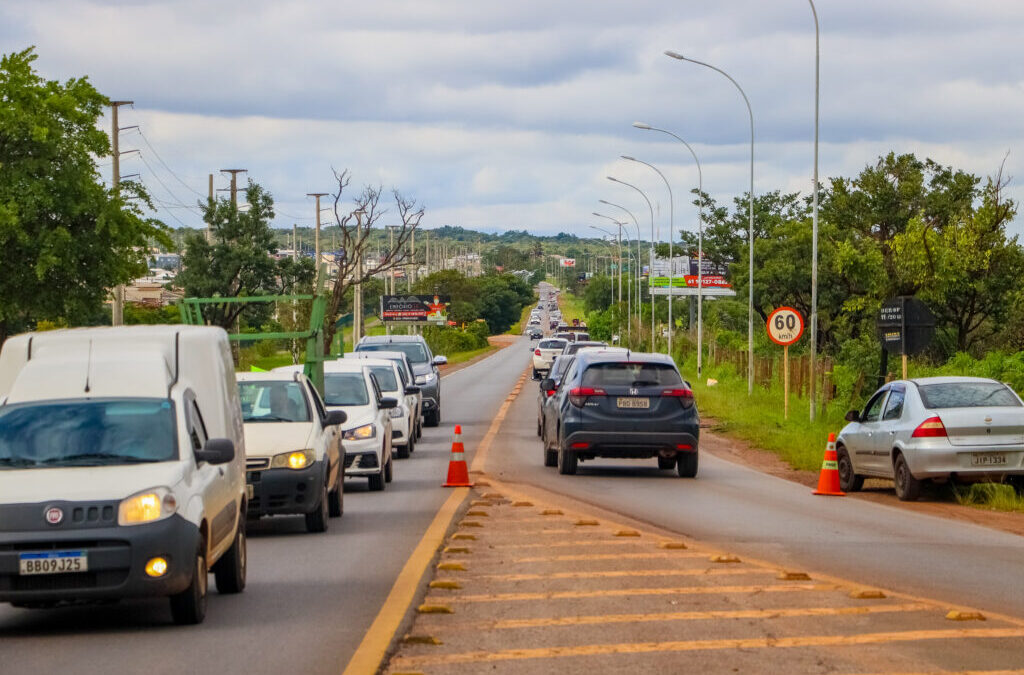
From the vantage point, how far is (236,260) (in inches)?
2327

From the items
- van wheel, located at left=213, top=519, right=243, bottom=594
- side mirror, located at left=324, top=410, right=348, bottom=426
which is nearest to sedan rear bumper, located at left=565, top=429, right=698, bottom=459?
side mirror, located at left=324, top=410, right=348, bottom=426

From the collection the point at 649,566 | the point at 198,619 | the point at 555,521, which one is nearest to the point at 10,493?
the point at 198,619

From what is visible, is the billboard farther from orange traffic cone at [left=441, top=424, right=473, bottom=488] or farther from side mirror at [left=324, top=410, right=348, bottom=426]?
side mirror at [left=324, top=410, right=348, bottom=426]

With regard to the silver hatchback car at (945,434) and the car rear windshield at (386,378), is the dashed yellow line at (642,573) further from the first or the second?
the car rear windshield at (386,378)

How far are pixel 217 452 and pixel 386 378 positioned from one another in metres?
16.7

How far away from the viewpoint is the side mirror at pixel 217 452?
967 cm

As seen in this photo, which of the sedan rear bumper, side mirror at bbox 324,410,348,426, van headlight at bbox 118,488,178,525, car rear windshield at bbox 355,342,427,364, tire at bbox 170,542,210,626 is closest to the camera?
van headlight at bbox 118,488,178,525

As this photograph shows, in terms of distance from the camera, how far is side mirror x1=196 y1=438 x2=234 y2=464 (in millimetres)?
9672

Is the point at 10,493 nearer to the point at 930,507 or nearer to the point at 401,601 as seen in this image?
the point at 401,601

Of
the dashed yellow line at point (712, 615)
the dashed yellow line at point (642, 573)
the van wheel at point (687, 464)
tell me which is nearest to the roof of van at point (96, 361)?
the dashed yellow line at point (642, 573)

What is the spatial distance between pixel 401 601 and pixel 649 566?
2.36 m

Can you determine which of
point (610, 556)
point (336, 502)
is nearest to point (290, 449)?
point (336, 502)

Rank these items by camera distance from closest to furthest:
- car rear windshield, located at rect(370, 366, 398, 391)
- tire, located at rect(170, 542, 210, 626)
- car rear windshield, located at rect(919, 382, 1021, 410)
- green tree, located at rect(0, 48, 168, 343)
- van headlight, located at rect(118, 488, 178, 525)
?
1. van headlight, located at rect(118, 488, 178, 525)
2. tire, located at rect(170, 542, 210, 626)
3. car rear windshield, located at rect(919, 382, 1021, 410)
4. car rear windshield, located at rect(370, 366, 398, 391)
5. green tree, located at rect(0, 48, 168, 343)

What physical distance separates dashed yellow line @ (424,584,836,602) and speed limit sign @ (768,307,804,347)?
22.1m
